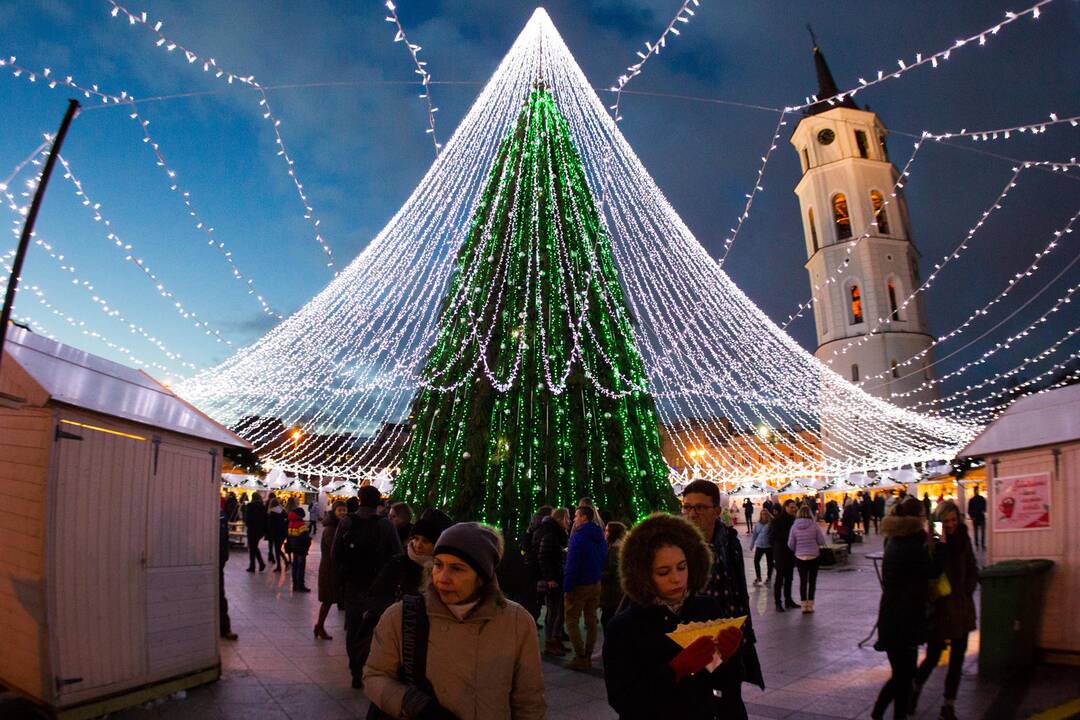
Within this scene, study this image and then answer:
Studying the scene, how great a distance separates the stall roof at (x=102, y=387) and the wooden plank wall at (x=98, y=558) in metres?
0.13

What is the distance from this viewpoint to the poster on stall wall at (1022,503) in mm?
6570

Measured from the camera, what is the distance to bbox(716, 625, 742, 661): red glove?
90.7 inches

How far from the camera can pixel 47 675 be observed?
4.58 meters

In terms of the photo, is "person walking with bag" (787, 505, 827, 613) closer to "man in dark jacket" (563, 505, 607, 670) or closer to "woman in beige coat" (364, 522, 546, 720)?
"man in dark jacket" (563, 505, 607, 670)

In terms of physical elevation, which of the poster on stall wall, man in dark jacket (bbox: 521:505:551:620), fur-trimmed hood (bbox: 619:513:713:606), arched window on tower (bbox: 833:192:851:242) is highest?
arched window on tower (bbox: 833:192:851:242)

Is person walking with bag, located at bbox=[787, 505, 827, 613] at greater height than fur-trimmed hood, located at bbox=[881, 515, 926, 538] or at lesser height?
lesser

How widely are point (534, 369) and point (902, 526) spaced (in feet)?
23.6

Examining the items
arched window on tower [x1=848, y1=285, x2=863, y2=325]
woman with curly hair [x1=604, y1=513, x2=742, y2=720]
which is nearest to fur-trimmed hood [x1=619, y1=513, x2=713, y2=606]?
woman with curly hair [x1=604, y1=513, x2=742, y2=720]

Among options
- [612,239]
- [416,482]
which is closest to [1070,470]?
[612,239]

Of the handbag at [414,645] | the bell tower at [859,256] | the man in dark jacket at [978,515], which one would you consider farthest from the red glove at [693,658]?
the bell tower at [859,256]

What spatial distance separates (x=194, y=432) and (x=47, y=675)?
2055 millimetres

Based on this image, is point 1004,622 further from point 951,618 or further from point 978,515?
point 978,515

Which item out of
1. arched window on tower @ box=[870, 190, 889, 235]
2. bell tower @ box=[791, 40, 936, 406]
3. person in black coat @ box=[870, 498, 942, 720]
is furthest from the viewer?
arched window on tower @ box=[870, 190, 889, 235]

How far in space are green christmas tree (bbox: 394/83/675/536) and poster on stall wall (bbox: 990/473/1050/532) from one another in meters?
5.26
